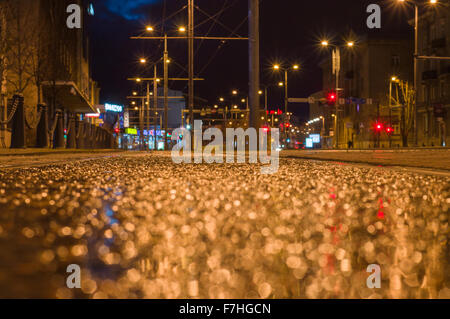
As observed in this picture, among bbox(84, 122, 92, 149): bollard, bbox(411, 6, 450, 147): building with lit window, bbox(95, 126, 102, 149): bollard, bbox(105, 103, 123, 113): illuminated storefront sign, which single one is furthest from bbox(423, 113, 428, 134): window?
bbox(105, 103, 123, 113): illuminated storefront sign

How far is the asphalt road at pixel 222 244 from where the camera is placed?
2037 millimetres

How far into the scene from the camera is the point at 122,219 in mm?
3730

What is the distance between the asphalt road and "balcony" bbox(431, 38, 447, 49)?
55.8 m

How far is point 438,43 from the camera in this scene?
56.4 m

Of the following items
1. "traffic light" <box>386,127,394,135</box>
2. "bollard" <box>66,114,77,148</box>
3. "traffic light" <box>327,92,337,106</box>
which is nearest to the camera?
"bollard" <box>66,114,77,148</box>

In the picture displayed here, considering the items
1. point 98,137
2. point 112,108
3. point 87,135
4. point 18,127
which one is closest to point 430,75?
point 98,137

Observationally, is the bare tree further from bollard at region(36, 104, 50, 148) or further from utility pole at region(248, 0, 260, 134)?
bollard at region(36, 104, 50, 148)

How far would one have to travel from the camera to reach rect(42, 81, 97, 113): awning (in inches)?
1465

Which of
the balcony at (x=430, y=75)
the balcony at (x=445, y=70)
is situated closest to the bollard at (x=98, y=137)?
the balcony at (x=430, y=75)

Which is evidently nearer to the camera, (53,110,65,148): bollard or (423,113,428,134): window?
(53,110,65,148): bollard

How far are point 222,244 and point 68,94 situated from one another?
1618 inches
